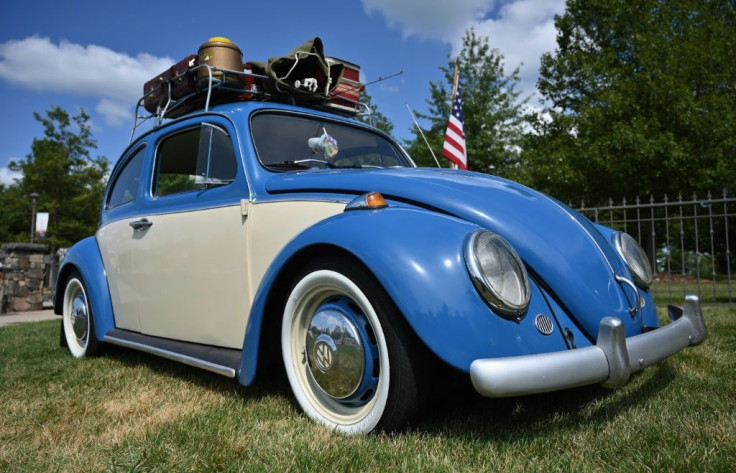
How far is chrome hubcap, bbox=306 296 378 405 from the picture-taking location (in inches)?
80.4

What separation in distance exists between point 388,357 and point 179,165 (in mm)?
2565

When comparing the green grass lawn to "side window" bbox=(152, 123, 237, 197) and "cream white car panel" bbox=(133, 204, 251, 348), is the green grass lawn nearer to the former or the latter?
"cream white car panel" bbox=(133, 204, 251, 348)

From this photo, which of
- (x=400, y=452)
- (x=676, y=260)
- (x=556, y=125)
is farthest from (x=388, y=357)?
(x=676, y=260)

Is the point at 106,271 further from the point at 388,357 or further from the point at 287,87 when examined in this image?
the point at 388,357

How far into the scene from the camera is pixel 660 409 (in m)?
2.24

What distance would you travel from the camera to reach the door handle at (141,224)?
11.1ft

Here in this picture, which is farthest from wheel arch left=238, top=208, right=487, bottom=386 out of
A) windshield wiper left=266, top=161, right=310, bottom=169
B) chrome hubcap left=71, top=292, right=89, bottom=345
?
chrome hubcap left=71, top=292, right=89, bottom=345

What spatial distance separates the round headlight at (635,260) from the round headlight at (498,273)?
95 cm

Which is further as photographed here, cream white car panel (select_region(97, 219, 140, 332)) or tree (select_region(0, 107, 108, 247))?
tree (select_region(0, 107, 108, 247))

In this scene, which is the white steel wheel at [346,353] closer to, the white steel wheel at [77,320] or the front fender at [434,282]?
the front fender at [434,282]

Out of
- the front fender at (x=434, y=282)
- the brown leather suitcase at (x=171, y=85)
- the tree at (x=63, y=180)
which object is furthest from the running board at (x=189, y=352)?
the tree at (x=63, y=180)

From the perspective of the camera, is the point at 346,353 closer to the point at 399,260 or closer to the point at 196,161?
the point at 399,260

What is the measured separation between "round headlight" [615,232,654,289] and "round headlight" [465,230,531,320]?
0.95 meters

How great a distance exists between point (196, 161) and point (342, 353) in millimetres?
1923
